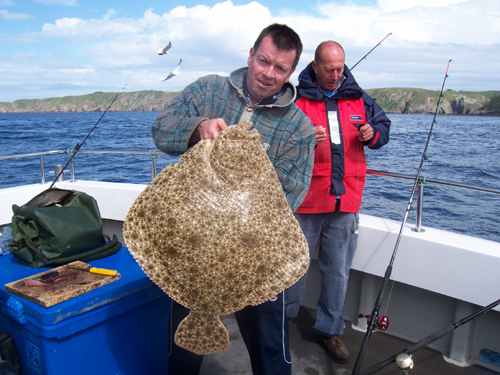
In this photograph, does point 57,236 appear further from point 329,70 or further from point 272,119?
point 329,70

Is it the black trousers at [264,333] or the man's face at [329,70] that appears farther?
the man's face at [329,70]

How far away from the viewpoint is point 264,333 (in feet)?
6.70

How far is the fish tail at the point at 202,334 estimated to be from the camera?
1625mm

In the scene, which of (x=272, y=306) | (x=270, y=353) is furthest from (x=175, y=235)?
(x=270, y=353)

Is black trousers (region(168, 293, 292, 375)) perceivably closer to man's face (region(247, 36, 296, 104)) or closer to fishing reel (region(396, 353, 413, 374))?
fishing reel (region(396, 353, 413, 374))

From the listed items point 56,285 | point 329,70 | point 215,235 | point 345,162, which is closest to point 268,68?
point 215,235

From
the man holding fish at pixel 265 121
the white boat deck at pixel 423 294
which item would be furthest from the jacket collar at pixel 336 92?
the white boat deck at pixel 423 294

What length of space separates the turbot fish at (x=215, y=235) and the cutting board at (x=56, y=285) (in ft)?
2.31

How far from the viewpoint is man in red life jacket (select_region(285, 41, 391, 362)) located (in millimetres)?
3004

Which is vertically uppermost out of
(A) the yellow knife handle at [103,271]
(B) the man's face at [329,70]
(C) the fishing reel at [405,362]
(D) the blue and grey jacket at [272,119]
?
(B) the man's face at [329,70]

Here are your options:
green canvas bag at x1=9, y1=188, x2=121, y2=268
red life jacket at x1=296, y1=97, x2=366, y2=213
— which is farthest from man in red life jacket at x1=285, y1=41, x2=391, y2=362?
green canvas bag at x1=9, y1=188, x2=121, y2=268

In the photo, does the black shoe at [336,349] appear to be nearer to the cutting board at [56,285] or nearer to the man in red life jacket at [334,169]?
the man in red life jacket at [334,169]

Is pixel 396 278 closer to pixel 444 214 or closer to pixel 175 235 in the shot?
pixel 175 235

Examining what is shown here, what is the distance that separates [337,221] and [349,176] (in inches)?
14.9
